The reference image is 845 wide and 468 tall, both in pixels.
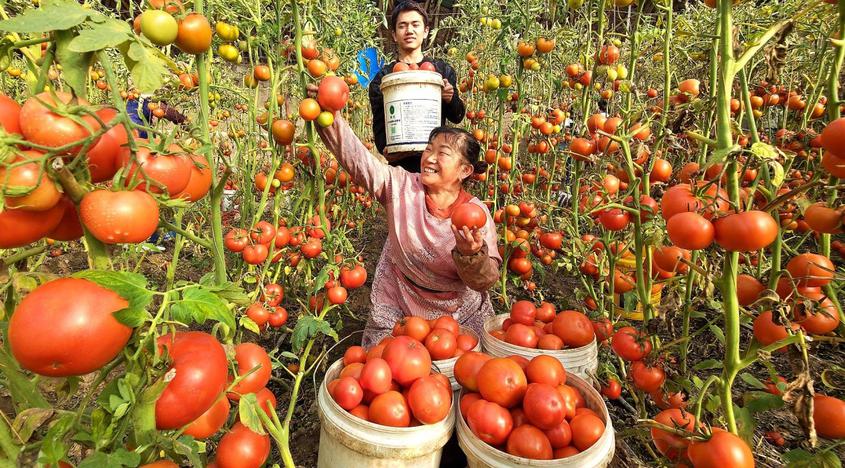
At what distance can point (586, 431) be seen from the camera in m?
1.27

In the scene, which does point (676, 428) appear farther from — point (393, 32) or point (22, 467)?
point (393, 32)

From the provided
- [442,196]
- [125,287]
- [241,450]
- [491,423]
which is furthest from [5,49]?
[442,196]

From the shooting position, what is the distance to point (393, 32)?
262 cm

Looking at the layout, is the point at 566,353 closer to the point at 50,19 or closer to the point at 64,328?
the point at 64,328

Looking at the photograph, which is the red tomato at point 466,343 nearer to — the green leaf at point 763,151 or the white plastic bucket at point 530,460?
the white plastic bucket at point 530,460

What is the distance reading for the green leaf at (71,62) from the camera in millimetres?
581

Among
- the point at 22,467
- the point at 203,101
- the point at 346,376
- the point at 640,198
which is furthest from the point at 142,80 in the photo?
the point at 640,198

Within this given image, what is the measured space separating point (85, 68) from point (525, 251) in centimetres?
210

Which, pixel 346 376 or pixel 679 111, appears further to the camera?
pixel 346 376

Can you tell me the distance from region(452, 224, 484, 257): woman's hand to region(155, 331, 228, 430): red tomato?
108 centimetres

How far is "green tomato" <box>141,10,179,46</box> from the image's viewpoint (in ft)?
2.61

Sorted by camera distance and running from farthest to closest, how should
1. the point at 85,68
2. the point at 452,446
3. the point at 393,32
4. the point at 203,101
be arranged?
the point at 393,32 < the point at 452,446 < the point at 203,101 < the point at 85,68

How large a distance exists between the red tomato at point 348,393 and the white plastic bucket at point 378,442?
3 centimetres

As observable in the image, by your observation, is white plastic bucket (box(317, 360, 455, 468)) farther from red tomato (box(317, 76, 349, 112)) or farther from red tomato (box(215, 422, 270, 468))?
red tomato (box(317, 76, 349, 112))
